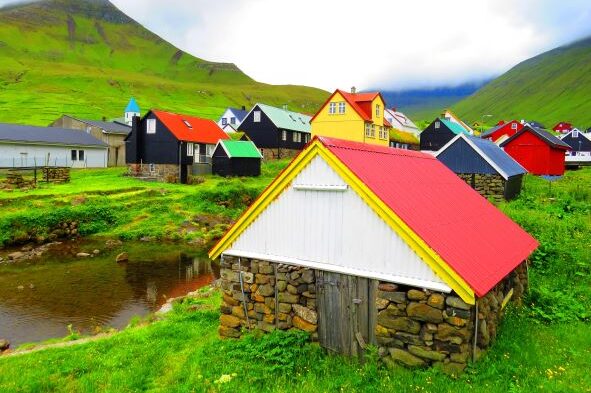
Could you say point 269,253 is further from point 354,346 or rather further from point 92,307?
point 92,307

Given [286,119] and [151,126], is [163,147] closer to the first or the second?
[151,126]

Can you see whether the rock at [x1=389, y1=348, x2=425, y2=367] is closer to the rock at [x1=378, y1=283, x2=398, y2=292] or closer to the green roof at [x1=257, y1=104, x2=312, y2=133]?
the rock at [x1=378, y1=283, x2=398, y2=292]

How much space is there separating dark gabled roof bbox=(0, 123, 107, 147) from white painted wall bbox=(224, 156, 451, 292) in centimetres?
5254

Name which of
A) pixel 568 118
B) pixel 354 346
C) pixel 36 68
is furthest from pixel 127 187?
pixel 568 118

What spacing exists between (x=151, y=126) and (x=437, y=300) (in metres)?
51.3

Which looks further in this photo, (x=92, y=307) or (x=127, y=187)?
(x=127, y=187)

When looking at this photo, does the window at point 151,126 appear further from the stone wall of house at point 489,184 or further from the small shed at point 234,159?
the stone wall of house at point 489,184

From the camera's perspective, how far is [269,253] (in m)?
12.1

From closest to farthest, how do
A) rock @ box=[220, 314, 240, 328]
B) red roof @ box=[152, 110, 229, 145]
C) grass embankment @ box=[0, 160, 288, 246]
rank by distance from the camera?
rock @ box=[220, 314, 240, 328] < grass embankment @ box=[0, 160, 288, 246] < red roof @ box=[152, 110, 229, 145]

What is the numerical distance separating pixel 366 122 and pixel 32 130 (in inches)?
1790

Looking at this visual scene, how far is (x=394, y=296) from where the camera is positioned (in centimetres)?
989

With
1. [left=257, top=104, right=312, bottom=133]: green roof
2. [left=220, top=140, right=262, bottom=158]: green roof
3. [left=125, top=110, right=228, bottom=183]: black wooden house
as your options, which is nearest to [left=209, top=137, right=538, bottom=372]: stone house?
[left=220, top=140, right=262, bottom=158]: green roof

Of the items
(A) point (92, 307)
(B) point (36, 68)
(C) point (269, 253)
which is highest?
(B) point (36, 68)

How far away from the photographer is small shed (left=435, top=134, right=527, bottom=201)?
2953 cm
